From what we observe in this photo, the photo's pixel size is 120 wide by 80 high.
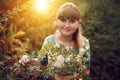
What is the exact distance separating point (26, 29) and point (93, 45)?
128cm

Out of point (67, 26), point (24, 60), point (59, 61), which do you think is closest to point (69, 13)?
point (67, 26)

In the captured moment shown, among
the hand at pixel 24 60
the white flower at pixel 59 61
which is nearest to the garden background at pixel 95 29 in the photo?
the white flower at pixel 59 61

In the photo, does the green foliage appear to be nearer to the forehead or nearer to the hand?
the forehead

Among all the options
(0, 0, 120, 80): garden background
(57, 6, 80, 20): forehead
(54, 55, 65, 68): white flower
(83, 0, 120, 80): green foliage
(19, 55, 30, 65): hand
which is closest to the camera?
(19, 55, 30, 65): hand

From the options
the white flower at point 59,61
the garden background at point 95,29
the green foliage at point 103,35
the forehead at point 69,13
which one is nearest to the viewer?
the white flower at point 59,61

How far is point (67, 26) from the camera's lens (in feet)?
15.3

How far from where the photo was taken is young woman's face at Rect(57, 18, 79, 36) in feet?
15.4

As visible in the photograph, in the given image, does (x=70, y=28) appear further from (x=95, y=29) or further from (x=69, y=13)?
(x=95, y=29)

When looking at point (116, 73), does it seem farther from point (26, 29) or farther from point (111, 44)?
point (26, 29)

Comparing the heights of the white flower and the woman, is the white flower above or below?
below

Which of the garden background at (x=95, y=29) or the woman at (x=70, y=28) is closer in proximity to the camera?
the woman at (x=70, y=28)

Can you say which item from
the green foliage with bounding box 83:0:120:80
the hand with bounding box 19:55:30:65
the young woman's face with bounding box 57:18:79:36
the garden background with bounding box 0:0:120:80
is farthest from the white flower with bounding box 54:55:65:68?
→ the green foliage with bounding box 83:0:120:80

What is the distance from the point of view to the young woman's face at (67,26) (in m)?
4.68

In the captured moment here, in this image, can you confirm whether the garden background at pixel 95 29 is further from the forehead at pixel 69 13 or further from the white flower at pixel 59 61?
the white flower at pixel 59 61
